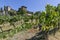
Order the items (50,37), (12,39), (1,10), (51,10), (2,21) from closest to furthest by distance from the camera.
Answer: (50,37) → (12,39) → (51,10) → (2,21) → (1,10)

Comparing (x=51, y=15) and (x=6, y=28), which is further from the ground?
(x=51, y=15)

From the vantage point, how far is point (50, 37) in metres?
12.1

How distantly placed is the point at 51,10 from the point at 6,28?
1118 centimetres

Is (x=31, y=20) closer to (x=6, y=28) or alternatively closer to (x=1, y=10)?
(x=6, y=28)

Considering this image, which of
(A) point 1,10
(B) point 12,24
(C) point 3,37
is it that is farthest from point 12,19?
(A) point 1,10

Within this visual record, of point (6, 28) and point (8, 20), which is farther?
point (8, 20)

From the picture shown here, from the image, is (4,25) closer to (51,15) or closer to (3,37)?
(3,37)

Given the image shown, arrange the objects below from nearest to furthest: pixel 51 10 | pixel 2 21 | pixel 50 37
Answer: pixel 50 37
pixel 51 10
pixel 2 21

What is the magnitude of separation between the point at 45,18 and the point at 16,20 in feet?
42.8

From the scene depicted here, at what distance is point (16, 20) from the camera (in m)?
38.9

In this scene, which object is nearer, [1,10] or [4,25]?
[4,25]

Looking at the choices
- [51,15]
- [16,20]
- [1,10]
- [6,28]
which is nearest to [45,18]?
[51,15]

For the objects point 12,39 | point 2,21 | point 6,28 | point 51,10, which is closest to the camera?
point 12,39

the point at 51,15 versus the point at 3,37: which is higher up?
the point at 51,15
